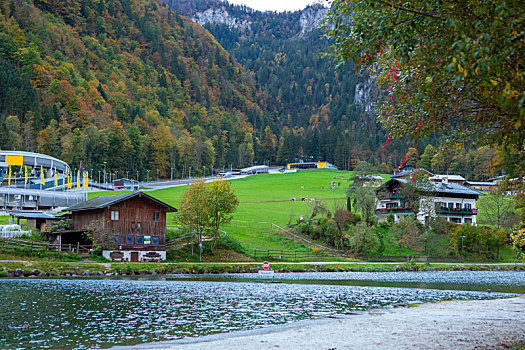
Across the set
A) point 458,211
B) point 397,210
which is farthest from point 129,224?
point 458,211

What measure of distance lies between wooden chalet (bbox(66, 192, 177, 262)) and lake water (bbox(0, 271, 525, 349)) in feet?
51.6

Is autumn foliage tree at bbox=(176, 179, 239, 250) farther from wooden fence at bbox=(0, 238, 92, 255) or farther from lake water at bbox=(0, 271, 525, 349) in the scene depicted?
lake water at bbox=(0, 271, 525, 349)

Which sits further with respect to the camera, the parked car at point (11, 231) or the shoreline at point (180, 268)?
the parked car at point (11, 231)

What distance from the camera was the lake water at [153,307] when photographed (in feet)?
50.0

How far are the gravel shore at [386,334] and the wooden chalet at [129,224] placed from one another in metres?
34.5

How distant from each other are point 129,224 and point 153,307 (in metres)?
30.5

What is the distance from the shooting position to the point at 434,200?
74.0 m

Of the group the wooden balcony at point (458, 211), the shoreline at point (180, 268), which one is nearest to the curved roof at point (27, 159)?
the shoreline at point (180, 268)

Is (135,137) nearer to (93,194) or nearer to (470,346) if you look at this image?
(93,194)

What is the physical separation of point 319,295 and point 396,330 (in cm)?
1263

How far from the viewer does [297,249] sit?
60.2m

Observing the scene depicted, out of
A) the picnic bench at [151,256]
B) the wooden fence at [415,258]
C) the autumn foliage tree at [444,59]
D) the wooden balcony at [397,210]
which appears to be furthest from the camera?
the wooden balcony at [397,210]

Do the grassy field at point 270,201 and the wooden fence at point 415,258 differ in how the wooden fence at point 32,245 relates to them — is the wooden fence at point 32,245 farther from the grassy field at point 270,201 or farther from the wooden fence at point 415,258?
the wooden fence at point 415,258

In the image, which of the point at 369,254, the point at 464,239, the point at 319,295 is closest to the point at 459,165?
the point at 464,239
